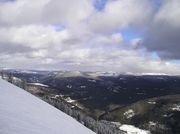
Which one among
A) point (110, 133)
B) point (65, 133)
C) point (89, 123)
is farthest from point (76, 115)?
point (65, 133)

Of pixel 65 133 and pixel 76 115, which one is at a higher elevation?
pixel 65 133

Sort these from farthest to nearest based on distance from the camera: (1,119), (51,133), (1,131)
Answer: (51,133), (1,119), (1,131)

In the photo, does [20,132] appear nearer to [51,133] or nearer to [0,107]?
[51,133]

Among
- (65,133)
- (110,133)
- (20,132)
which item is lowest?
(110,133)

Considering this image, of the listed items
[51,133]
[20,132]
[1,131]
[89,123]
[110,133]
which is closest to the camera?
[1,131]

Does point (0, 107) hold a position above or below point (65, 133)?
above

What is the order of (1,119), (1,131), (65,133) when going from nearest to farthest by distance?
(1,131), (1,119), (65,133)

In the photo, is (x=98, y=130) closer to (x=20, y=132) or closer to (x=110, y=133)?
(x=110, y=133)

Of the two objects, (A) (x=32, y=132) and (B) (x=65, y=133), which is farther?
(B) (x=65, y=133)

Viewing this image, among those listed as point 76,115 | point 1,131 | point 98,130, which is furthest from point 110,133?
point 1,131
